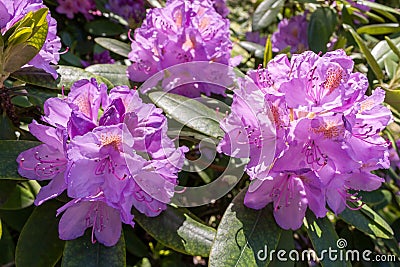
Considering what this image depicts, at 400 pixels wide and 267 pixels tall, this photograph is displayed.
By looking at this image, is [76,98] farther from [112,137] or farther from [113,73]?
[113,73]

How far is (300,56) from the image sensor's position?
1.00 m

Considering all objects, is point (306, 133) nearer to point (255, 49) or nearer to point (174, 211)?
point (174, 211)

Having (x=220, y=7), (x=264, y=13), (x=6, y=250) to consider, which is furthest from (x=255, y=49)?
(x=6, y=250)

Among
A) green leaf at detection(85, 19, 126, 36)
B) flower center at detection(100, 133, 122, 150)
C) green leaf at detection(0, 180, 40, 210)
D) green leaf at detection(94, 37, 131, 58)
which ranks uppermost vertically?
flower center at detection(100, 133, 122, 150)

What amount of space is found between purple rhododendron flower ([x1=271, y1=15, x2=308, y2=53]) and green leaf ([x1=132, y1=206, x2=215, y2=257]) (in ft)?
3.01

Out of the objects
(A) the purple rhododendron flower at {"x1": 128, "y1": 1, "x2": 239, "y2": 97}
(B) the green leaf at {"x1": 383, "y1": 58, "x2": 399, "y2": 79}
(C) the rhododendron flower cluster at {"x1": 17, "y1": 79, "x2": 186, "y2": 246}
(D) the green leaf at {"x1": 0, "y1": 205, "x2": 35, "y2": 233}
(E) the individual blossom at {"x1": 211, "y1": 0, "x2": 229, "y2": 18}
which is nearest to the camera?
(C) the rhododendron flower cluster at {"x1": 17, "y1": 79, "x2": 186, "y2": 246}

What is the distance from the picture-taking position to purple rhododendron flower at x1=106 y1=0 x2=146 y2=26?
5.59 feet

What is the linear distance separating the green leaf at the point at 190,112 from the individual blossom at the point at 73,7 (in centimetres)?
74

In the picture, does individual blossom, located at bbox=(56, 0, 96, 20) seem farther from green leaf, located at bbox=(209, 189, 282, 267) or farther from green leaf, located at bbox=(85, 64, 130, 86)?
green leaf, located at bbox=(209, 189, 282, 267)

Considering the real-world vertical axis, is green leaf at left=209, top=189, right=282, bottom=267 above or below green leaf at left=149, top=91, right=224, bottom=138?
below

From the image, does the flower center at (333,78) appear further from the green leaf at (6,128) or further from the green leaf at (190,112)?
the green leaf at (6,128)

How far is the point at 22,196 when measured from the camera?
4.24ft

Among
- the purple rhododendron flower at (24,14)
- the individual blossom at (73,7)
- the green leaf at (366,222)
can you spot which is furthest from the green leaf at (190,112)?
the individual blossom at (73,7)

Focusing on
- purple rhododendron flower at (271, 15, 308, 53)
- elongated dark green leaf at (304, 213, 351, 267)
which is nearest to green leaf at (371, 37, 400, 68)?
purple rhododendron flower at (271, 15, 308, 53)
